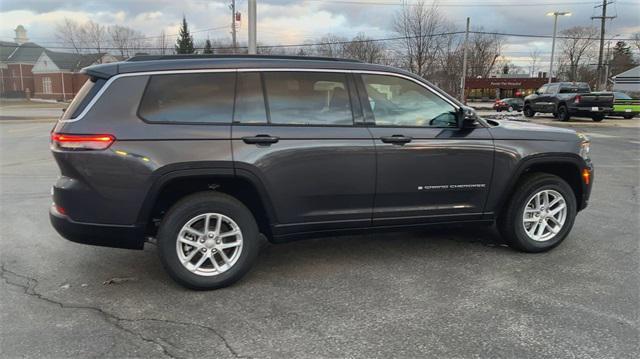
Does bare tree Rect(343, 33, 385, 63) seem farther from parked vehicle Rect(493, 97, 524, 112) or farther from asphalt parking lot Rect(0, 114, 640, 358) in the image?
asphalt parking lot Rect(0, 114, 640, 358)

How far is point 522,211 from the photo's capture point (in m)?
4.84

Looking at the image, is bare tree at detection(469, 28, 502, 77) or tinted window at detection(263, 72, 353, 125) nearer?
tinted window at detection(263, 72, 353, 125)

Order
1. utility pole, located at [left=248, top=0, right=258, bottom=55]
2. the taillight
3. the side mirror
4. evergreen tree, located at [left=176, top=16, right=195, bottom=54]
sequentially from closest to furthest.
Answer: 1. the taillight
2. the side mirror
3. utility pole, located at [left=248, top=0, right=258, bottom=55]
4. evergreen tree, located at [left=176, top=16, right=195, bottom=54]

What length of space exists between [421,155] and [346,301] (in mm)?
1433

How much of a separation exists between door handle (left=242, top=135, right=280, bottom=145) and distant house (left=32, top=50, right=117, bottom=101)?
71558 mm

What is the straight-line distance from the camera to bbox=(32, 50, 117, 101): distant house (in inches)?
2763

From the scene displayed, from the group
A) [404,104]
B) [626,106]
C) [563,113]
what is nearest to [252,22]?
[404,104]

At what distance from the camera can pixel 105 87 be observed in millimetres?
3801

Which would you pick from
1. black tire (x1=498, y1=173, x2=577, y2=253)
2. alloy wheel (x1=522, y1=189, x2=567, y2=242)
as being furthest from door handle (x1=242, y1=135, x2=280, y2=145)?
alloy wheel (x1=522, y1=189, x2=567, y2=242)

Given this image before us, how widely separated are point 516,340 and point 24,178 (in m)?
8.84

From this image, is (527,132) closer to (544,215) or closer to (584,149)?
(584,149)

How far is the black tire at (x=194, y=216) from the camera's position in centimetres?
387

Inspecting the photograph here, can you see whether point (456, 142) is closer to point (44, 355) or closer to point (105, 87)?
point (105, 87)

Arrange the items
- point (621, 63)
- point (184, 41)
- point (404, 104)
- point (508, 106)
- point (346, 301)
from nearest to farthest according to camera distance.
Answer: point (346, 301) → point (404, 104) → point (508, 106) → point (184, 41) → point (621, 63)
